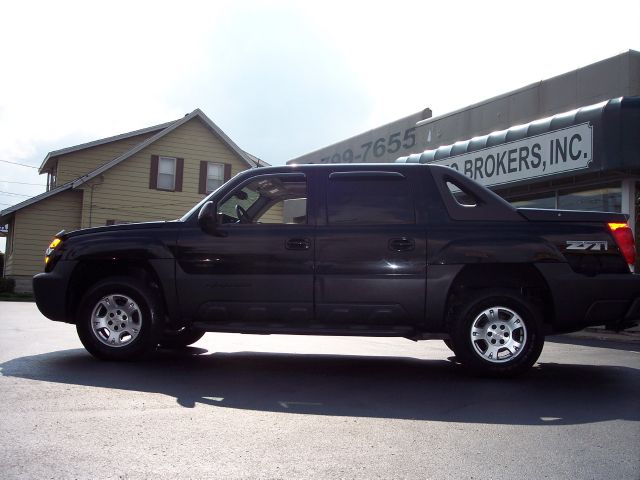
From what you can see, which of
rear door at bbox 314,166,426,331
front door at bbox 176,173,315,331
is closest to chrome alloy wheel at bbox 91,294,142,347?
front door at bbox 176,173,315,331

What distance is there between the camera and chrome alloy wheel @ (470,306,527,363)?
5793mm

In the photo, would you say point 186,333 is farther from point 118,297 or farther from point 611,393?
point 611,393

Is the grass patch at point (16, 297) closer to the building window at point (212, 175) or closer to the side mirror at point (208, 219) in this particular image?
the building window at point (212, 175)

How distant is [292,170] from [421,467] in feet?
12.4

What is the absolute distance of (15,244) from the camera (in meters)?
25.9

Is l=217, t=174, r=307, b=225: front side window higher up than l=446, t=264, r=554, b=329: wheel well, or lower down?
higher up

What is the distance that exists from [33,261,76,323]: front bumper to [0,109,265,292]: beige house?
20367 millimetres

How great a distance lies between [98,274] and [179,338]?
1315 mm

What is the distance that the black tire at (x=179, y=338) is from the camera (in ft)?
23.8

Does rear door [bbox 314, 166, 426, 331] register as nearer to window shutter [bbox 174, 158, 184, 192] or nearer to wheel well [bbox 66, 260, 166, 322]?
wheel well [bbox 66, 260, 166, 322]

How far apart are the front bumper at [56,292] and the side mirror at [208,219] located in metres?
1.45

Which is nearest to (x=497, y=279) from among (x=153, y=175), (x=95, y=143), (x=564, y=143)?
(x=564, y=143)

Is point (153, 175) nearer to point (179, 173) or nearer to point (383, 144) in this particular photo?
point (179, 173)

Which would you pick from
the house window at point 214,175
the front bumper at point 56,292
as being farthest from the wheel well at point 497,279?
the house window at point 214,175
